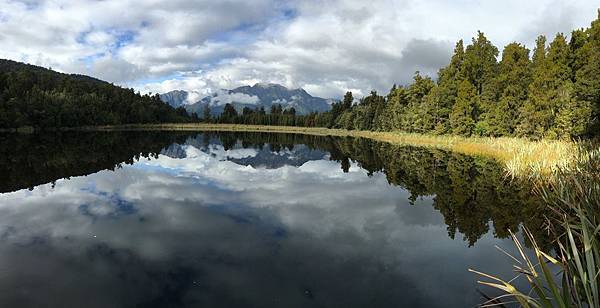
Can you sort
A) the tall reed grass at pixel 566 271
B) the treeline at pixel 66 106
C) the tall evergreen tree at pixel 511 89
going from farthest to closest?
A: 1. the treeline at pixel 66 106
2. the tall evergreen tree at pixel 511 89
3. the tall reed grass at pixel 566 271

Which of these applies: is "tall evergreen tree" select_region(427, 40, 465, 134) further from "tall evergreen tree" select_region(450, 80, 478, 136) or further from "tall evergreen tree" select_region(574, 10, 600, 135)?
"tall evergreen tree" select_region(574, 10, 600, 135)

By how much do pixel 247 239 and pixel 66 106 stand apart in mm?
85066

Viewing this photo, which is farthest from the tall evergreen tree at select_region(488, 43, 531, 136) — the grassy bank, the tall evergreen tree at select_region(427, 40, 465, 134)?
the tall evergreen tree at select_region(427, 40, 465, 134)

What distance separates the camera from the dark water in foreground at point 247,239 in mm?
7527

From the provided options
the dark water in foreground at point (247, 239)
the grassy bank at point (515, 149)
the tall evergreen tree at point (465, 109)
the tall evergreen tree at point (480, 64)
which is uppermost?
the tall evergreen tree at point (480, 64)

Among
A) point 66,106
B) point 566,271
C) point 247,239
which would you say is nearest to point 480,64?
point 247,239

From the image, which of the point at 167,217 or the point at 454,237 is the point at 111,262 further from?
the point at 454,237

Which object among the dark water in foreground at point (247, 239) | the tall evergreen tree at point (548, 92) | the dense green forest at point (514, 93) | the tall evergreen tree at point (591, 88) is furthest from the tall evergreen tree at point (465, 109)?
the dark water in foreground at point (247, 239)

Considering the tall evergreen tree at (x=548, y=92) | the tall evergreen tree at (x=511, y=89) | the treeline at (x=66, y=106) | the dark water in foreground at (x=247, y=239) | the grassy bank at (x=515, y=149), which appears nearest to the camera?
the dark water in foreground at (x=247, y=239)

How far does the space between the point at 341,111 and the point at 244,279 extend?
383 feet

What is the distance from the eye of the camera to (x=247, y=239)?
36.4ft

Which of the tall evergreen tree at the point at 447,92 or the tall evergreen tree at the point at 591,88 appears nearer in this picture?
the tall evergreen tree at the point at 591,88

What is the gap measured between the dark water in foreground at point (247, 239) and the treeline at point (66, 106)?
55.4 m

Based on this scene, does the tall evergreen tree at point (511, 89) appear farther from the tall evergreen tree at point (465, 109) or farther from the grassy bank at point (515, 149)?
the tall evergreen tree at point (465, 109)
